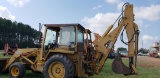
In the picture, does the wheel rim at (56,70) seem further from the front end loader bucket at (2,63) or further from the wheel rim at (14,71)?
the front end loader bucket at (2,63)

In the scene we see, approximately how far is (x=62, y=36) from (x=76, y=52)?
39.1 inches

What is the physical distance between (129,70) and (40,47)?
4177 millimetres

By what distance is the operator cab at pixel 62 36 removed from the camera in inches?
440

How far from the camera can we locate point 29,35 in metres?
→ 88.7

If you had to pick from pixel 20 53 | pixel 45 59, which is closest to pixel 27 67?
pixel 20 53

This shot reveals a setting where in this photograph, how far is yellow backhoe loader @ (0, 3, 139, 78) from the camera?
11008 mm

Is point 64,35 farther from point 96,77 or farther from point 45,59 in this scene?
point 96,77

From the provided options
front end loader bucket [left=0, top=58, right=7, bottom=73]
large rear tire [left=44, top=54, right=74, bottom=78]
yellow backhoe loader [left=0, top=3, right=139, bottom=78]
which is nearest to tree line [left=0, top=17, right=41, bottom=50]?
front end loader bucket [left=0, top=58, right=7, bottom=73]

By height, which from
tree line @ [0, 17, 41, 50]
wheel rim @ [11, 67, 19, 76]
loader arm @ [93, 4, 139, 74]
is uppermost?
tree line @ [0, 17, 41, 50]

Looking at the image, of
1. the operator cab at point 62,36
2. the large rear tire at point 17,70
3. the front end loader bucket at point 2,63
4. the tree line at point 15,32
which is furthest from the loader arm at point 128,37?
the tree line at point 15,32

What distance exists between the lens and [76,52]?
1101cm

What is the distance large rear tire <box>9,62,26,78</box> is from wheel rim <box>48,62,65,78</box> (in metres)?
1.88

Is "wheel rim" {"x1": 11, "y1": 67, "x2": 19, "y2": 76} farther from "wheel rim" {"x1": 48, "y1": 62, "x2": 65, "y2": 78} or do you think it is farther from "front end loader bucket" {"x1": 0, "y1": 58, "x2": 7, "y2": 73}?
"wheel rim" {"x1": 48, "y1": 62, "x2": 65, "y2": 78}

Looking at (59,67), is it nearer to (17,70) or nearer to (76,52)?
(76,52)
